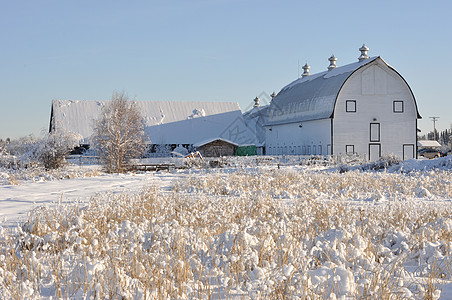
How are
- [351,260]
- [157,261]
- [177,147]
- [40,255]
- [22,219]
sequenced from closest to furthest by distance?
[157,261] → [351,260] → [40,255] → [22,219] → [177,147]

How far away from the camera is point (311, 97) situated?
42.8 m

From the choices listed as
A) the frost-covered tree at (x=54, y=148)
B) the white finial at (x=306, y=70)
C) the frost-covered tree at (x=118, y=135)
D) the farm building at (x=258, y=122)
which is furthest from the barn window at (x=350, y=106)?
the frost-covered tree at (x=54, y=148)

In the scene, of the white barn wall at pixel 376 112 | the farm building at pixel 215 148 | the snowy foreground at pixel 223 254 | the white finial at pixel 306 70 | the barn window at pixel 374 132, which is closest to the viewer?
the snowy foreground at pixel 223 254

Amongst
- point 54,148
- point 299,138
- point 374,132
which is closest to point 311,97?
point 299,138

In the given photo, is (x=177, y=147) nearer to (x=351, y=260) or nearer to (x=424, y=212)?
(x=424, y=212)

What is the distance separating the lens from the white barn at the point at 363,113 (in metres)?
39.6

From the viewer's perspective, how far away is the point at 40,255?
19.1 feet

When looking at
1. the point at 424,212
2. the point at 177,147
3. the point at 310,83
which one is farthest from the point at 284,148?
the point at 424,212

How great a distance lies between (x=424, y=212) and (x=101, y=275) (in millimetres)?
6722

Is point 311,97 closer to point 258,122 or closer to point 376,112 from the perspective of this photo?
point 376,112

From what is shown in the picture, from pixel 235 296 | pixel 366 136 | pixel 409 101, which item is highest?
pixel 409 101

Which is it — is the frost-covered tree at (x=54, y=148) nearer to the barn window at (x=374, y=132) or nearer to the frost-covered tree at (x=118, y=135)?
the frost-covered tree at (x=118, y=135)

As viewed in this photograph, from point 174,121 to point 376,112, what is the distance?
20.5 meters

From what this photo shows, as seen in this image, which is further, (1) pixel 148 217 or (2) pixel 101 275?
(1) pixel 148 217
